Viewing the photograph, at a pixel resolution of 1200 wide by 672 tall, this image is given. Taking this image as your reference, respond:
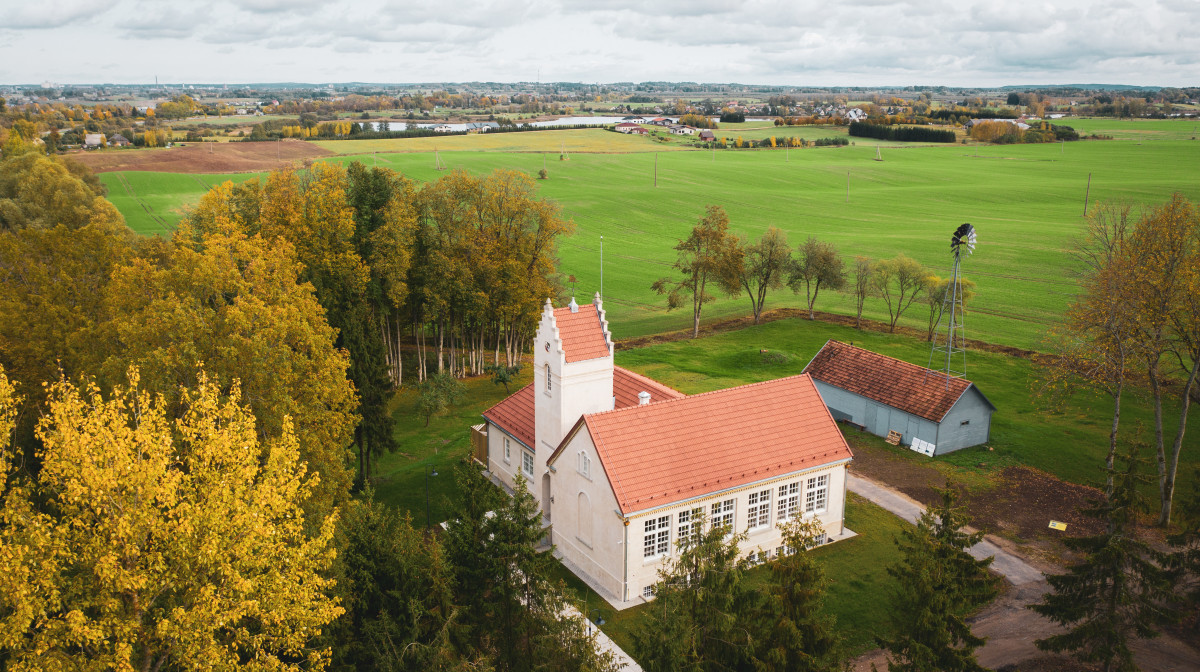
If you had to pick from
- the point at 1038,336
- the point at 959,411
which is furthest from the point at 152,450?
the point at 1038,336

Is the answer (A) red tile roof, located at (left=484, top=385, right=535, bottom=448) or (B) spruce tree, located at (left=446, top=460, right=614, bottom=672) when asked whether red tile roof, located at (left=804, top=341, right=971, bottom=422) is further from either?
(B) spruce tree, located at (left=446, top=460, right=614, bottom=672)

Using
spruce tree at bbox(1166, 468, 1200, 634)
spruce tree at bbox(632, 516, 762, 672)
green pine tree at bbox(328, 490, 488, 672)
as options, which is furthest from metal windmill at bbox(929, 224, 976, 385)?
green pine tree at bbox(328, 490, 488, 672)

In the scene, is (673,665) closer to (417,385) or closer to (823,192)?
(417,385)

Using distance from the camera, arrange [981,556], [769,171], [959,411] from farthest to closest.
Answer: [769,171]
[959,411]
[981,556]

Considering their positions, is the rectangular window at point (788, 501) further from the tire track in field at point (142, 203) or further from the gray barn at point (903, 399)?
the tire track in field at point (142, 203)

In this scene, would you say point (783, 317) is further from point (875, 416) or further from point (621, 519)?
point (621, 519)

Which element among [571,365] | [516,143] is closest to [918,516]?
[571,365]

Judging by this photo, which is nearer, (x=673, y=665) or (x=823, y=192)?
(x=673, y=665)
